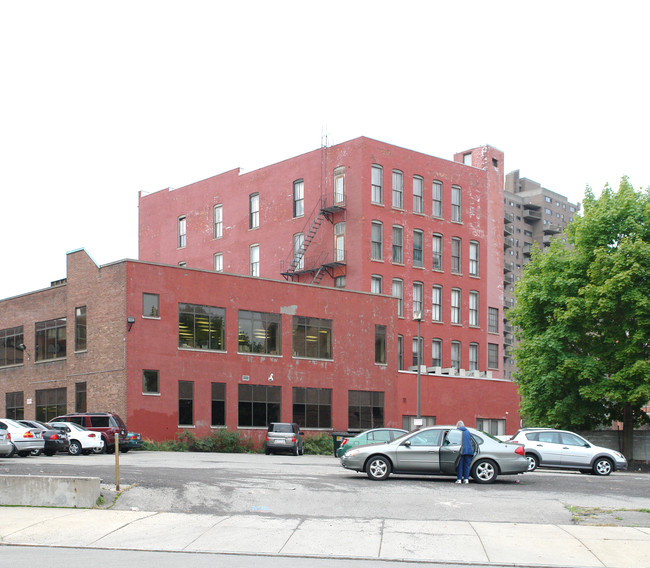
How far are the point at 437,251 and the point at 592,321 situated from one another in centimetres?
2185

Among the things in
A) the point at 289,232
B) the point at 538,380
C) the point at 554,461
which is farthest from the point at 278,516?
the point at 289,232

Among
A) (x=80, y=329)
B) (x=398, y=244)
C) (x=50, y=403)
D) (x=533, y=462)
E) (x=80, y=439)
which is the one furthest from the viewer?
(x=398, y=244)

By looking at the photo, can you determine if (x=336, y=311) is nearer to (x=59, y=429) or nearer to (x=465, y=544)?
(x=59, y=429)

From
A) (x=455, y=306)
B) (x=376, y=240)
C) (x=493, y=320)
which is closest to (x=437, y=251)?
(x=455, y=306)

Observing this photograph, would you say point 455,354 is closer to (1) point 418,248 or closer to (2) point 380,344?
(1) point 418,248

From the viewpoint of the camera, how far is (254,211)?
6250cm

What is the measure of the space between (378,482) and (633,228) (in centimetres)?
2315

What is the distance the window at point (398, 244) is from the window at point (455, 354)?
792cm

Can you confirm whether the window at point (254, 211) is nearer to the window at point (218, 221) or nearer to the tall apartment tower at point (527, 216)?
the window at point (218, 221)

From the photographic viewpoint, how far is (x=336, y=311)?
49.8 m

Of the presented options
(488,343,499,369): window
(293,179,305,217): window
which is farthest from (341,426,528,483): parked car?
(488,343,499,369): window

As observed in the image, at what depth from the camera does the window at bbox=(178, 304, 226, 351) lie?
142 ft

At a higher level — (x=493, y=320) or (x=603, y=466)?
(x=493, y=320)

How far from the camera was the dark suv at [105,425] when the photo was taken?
35.2 metres
